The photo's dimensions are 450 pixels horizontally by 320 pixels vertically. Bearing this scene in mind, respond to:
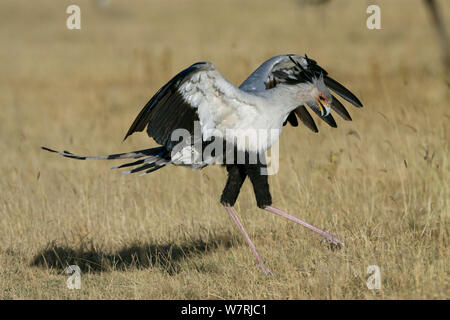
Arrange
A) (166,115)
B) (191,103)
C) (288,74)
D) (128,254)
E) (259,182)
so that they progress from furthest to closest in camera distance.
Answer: (128,254)
(288,74)
(259,182)
(166,115)
(191,103)

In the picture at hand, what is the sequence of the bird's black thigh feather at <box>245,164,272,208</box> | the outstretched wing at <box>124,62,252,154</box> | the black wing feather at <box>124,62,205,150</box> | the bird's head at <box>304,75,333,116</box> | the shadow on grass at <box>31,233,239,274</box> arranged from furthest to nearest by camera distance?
the shadow on grass at <box>31,233,239,274</box> → the bird's head at <box>304,75,333,116</box> → the bird's black thigh feather at <box>245,164,272,208</box> → the black wing feather at <box>124,62,205,150</box> → the outstretched wing at <box>124,62,252,154</box>

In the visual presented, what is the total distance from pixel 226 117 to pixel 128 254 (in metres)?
1.59

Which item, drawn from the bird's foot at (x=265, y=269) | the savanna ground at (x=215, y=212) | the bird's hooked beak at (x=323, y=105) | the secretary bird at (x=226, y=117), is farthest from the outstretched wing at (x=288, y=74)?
the bird's foot at (x=265, y=269)

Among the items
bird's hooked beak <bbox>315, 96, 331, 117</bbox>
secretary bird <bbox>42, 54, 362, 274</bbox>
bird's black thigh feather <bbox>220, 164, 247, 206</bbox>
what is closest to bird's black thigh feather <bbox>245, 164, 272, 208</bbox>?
secretary bird <bbox>42, 54, 362, 274</bbox>

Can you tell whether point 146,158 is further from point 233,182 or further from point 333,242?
point 333,242

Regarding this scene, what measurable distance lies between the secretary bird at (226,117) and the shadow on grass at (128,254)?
0.53 metres

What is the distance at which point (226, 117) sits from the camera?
177 inches

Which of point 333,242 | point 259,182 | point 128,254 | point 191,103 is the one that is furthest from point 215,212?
point 191,103

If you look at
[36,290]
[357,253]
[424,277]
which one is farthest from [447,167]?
[36,290]

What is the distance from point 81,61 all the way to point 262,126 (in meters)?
14.0

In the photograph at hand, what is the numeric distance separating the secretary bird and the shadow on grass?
0.53 meters

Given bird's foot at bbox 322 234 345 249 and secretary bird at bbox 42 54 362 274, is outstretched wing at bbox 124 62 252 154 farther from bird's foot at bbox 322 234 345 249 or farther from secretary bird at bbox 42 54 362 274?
bird's foot at bbox 322 234 345 249

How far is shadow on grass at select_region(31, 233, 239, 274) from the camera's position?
5043 millimetres
